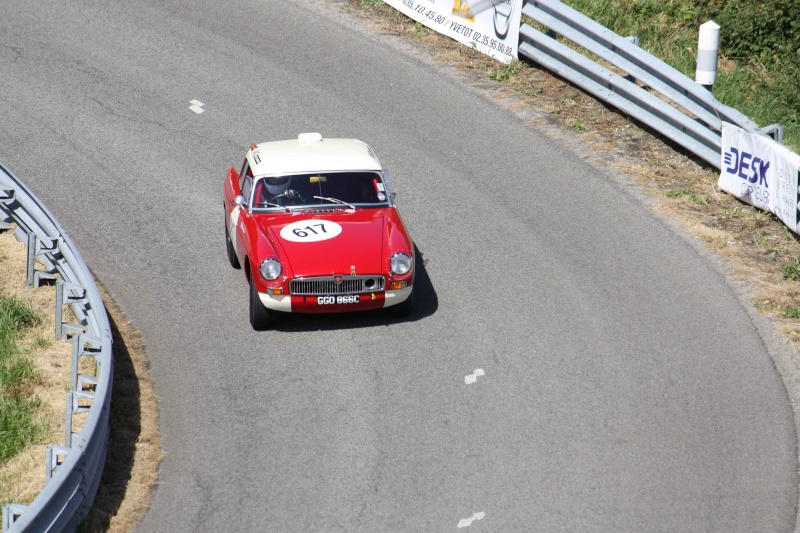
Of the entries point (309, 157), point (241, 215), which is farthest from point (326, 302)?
point (309, 157)

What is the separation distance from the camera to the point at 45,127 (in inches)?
584

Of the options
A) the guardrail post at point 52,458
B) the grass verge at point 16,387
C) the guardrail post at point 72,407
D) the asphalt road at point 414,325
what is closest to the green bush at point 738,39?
the asphalt road at point 414,325

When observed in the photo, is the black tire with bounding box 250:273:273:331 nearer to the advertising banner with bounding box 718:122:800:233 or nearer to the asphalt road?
the asphalt road

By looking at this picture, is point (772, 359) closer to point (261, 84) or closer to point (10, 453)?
point (10, 453)

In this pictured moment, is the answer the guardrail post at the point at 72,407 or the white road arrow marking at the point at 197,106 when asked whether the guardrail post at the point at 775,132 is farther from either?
the guardrail post at the point at 72,407

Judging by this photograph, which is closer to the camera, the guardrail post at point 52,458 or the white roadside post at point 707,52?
the guardrail post at point 52,458

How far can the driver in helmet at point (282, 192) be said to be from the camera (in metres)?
10.8

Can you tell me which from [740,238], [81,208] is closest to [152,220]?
[81,208]

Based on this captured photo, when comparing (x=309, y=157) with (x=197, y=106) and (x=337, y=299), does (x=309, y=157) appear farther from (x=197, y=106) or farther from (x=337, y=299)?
A: (x=197, y=106)

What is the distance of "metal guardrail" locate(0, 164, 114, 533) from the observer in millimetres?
6859

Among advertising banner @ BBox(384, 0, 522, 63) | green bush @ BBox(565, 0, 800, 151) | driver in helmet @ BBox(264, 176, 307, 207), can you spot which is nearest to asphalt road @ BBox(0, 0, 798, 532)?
advertising banner @ BBox(384, 0, 522, 63)

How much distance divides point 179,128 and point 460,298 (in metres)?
6.23

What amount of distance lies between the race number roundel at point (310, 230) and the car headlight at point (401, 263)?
0.70 meters

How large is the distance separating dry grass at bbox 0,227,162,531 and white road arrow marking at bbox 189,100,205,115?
477cm
